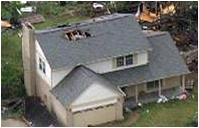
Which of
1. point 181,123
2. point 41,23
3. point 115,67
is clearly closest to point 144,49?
point 115,67

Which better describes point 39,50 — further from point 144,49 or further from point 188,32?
point 188,32

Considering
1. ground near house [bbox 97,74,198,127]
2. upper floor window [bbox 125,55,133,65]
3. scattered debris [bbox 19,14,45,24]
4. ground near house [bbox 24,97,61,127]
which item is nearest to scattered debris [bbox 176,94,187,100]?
ground near house [bbox 97,74,198,127]

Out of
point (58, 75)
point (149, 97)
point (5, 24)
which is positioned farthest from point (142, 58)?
point (5, 24)

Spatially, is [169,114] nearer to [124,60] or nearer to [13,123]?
[124,60]

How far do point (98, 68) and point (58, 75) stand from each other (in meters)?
1.78

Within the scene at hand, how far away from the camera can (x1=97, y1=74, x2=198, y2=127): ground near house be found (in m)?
29.2

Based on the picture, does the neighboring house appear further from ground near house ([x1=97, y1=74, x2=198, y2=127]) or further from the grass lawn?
the grass lawn

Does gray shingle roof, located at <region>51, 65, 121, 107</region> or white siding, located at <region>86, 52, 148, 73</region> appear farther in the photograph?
white siding, located at <region>86, 52, 148, 73</region>

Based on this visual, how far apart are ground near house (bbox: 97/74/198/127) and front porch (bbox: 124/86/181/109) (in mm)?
309

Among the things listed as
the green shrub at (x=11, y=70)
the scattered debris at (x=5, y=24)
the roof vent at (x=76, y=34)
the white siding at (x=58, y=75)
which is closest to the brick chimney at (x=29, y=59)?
the green shrub at (x=11, y=70)

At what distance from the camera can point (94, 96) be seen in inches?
1124

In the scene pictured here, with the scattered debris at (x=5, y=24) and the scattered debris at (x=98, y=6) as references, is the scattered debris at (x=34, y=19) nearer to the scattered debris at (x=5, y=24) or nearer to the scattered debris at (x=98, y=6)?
the scattered debris at (x=5, y=24)

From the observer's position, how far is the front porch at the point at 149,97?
3062cm

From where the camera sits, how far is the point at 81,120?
28750 mm
